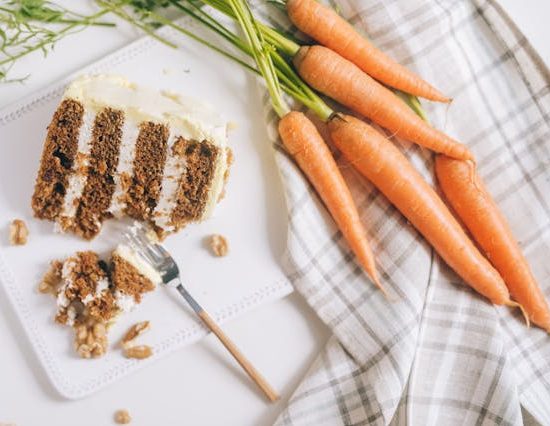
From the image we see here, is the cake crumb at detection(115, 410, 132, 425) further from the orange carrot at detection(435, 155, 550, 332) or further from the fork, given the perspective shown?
the orange carrot at detection(435, 155, 550, 332)

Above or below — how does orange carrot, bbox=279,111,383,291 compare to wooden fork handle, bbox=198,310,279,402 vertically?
above

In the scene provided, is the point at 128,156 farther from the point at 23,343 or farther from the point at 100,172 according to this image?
the point at 23,343

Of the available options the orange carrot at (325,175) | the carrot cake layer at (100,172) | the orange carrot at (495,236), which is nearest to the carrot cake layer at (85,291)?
the carrot cake layer at (100,172)

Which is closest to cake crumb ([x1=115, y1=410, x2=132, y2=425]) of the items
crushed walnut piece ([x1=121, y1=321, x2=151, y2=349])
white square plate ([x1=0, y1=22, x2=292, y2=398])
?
white square plate ([x1=0, y1=22, x2=292, y2=398])

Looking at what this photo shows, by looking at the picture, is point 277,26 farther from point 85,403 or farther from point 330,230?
point 85,403

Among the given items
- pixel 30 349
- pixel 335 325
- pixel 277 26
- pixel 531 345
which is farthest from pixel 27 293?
pixel 531 345

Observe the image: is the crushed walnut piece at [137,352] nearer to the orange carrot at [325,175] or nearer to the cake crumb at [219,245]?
the cake crumb at [219,245]
